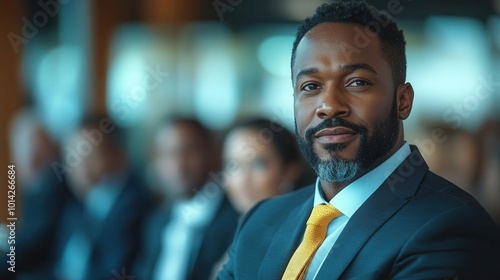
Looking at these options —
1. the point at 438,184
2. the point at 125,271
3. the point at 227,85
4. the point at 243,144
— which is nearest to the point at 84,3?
the point at 227,85

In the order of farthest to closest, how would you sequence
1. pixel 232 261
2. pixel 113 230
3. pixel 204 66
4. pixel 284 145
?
pixel 204 66, pixel 113 230, pixel 284 145, pixel 232 261

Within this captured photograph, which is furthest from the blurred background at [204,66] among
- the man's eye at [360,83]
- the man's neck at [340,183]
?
the man's eye at [360,83]

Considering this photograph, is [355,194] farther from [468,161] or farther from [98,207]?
[98,207]

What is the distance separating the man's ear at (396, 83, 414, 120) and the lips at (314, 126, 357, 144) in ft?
0.32

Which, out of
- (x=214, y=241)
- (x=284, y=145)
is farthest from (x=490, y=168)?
(x=214, y=241)

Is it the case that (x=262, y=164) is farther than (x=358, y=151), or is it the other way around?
(x=262, y=164)

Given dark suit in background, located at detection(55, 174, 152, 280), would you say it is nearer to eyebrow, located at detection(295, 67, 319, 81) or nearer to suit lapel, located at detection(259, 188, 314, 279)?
suit lapel, located at detection(259, 188, 314, 279)

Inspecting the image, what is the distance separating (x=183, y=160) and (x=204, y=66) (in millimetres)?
1315

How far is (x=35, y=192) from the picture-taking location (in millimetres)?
3385

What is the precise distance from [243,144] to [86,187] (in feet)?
3.80

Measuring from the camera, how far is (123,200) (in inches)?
132

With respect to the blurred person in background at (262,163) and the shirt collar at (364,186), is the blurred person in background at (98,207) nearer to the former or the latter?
the blurred person in background at (262,163)

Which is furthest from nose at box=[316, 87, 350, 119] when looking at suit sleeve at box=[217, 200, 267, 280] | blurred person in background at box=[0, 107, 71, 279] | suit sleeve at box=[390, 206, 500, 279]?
blurred person in background at box=[0, 107, 71, 279]

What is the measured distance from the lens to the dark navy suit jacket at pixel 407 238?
3.67 ft
